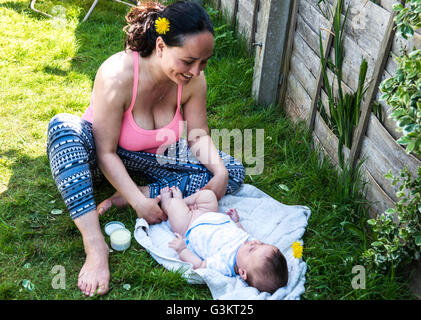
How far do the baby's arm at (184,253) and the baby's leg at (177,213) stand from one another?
0.09m

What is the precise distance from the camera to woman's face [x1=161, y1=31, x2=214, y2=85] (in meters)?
2.16

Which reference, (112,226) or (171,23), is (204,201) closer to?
(112,226)

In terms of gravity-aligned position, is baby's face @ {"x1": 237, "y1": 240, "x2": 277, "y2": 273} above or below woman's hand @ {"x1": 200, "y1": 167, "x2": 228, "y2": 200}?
below

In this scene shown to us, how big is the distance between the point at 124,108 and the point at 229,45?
214cm

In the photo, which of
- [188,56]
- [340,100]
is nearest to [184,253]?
[188,56]

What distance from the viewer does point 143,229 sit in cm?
244

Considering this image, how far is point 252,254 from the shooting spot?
81.9 inches

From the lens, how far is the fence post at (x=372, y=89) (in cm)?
217

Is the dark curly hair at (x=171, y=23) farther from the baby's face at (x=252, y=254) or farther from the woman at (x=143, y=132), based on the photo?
the baby's face at (x=252, y=254)

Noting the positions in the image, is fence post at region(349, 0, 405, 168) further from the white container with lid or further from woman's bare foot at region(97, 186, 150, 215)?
the white container with lid

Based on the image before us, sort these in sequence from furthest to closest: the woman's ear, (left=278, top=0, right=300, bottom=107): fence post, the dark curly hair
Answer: (left=278, top=0, right=300, bottom=107): fence post, the woman's ear, the dark curly hair

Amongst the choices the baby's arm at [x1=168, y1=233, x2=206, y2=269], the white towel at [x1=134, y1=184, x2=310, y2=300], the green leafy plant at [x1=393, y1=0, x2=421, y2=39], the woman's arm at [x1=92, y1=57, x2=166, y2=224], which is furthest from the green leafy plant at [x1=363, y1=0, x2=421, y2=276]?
the woman's arm at [x1=92, y1=57, x2=166, y2=224]

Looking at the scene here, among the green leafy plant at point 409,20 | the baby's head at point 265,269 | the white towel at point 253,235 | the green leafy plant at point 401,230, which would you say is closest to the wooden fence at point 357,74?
the green leafy plant at point 401,230

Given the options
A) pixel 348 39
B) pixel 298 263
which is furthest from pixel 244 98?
pixel 298 263
